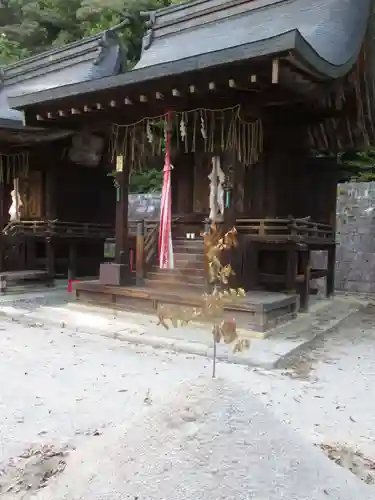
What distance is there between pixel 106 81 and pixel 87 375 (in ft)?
14.3

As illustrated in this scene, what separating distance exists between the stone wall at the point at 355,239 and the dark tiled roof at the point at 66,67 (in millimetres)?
6845

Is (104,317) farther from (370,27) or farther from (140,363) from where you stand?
(370,27)

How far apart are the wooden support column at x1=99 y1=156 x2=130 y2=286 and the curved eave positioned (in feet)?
4.56

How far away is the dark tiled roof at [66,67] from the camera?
11562 mm

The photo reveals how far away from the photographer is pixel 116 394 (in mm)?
4035

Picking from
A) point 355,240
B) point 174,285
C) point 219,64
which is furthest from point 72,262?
point 355,240

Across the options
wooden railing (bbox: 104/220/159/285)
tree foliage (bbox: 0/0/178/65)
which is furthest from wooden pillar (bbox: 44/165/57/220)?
tree foliage (bbox: 0/0/178/65)

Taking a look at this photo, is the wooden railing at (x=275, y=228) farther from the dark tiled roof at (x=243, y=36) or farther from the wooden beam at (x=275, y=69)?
the wooden beam at (x=275, y=69)

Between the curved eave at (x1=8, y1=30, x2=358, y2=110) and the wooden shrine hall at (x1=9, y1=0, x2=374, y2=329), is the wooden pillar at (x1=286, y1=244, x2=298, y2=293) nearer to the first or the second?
the wooden shrine hall at (x1=9, y1=0, x2=374, y2=329)

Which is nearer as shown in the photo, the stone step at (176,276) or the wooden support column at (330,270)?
the stone step at (176,276)

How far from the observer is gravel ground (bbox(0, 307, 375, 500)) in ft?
8.91

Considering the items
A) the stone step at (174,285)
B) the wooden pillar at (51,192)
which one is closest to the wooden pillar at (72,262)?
the wooden pillar at (51,192)

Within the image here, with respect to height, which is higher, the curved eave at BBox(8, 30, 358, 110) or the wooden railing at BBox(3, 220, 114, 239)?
the curved eave at BBox(8, 30, 358, 110)

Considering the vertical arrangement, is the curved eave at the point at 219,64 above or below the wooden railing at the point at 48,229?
above
